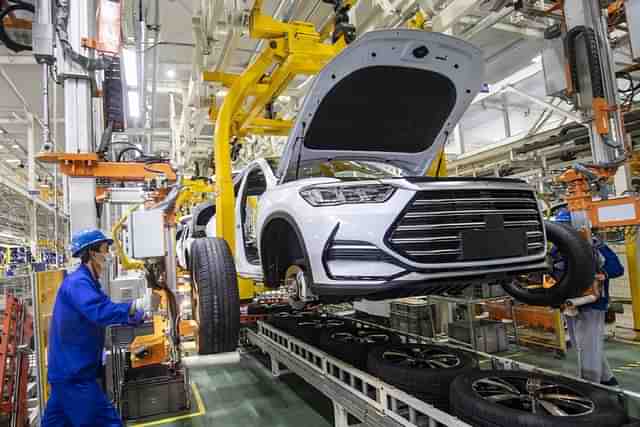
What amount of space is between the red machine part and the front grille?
9.91 feet

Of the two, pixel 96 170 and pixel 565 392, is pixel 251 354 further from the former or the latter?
pixel 565 392

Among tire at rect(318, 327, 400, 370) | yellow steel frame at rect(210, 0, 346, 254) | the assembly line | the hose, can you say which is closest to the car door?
the assembly line

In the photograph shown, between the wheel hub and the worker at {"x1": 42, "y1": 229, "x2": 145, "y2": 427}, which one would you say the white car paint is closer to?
the wheel hub

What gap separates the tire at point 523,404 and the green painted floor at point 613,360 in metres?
2.36

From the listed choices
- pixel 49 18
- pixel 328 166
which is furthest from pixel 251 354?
pixel 49 18

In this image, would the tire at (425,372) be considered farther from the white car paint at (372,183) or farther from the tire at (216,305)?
the tire at (216,305)

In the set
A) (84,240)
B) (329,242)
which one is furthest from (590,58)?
(84,240)

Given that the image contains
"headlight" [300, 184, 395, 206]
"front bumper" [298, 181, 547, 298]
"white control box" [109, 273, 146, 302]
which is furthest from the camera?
"white control box" [109, 273, 146, 302]

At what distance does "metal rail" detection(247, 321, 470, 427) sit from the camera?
8.60ft

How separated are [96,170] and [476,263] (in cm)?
282

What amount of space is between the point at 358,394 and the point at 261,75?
2.95 metres

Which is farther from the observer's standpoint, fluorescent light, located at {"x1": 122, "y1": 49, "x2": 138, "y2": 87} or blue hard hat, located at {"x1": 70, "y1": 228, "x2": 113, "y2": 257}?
fluorescent light, located at {"x1": 122, "y1": 49, "x2": 138, "y2": 87}

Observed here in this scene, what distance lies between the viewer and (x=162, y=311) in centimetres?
516

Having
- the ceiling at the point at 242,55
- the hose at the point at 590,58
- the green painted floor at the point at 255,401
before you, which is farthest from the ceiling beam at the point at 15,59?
the hose at the point at 590,58
